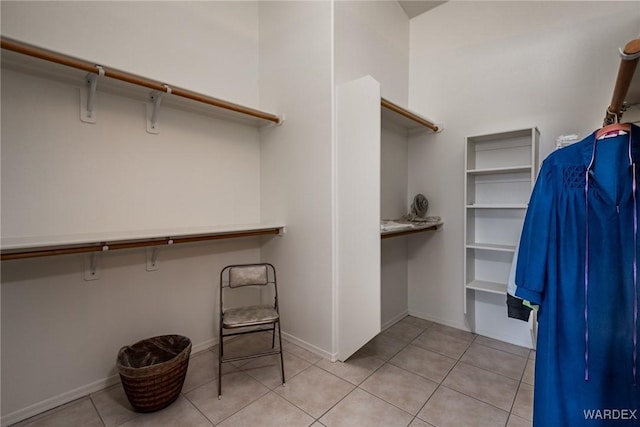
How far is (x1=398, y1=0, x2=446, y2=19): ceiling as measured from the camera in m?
2.86

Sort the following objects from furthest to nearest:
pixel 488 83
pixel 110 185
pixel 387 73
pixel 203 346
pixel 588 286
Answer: pixel 387 73, pixel 488 83, pixel 203 346, pixel 110 185, pixel 588 286

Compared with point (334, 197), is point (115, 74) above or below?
above

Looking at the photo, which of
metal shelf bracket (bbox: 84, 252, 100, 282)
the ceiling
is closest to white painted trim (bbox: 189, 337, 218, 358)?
metal shelf bracket (bbox: 84, 252, 100, 282)

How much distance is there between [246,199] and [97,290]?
1.29m

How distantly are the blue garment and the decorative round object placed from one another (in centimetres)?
178

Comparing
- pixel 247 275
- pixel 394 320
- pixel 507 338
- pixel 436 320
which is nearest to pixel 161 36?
pixel 247 275

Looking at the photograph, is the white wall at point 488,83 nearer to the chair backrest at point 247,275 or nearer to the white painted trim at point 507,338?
the white painted trim at point 507,338

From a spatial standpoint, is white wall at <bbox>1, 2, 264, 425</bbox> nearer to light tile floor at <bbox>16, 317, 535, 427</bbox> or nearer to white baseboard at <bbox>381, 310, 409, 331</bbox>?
light tile floor at <bbox>16, 317, 535, 427</bbox>

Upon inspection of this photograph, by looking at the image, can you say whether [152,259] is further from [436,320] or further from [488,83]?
[488,83]

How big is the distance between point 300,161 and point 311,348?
5.20 feet

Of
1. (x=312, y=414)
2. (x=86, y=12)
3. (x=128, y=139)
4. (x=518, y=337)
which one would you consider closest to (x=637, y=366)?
(x=312, y=414)

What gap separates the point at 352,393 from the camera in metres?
1.81

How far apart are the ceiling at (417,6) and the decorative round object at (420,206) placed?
1989mm

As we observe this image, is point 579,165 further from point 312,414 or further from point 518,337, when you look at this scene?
point 518,337
